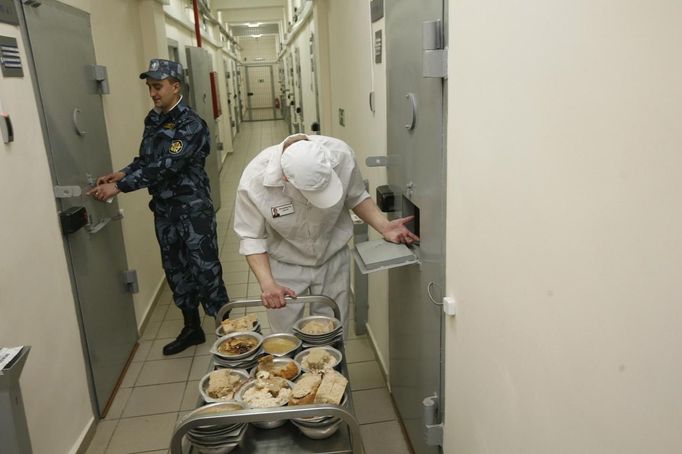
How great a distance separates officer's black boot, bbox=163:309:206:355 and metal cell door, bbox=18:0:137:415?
0.88 feet

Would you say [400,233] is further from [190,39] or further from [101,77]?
[190,39]

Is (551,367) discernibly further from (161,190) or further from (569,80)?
(161,190)

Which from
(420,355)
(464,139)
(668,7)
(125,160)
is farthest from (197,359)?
(668,7)

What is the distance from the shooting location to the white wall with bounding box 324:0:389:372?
2574mm

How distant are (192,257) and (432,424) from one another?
72.3 inches

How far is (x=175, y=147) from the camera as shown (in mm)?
2920

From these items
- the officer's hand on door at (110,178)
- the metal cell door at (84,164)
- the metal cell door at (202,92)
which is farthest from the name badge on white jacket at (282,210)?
the metal cell door at (202,92)

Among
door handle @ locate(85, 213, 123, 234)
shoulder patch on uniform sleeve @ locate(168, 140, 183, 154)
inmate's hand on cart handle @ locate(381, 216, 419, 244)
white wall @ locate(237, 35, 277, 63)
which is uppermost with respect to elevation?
white wall @ locate(237, 35, 277, 63)

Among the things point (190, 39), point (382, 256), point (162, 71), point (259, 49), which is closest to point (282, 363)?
point (382, 256)

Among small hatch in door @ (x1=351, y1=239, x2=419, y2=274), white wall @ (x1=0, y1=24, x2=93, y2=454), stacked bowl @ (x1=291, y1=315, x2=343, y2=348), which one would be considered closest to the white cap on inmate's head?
small hatch in door @ (x1=351, y1=239, x2=419, y2=274)

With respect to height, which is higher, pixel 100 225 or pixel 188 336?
pixel 100 225

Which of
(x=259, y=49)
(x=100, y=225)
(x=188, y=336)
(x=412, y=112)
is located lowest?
(x=188, y=336)

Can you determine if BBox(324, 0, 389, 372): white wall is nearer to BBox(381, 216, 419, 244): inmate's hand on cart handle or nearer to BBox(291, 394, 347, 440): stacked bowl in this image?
BBox(381, 216, 419, 244): inmate's hand on cart handle

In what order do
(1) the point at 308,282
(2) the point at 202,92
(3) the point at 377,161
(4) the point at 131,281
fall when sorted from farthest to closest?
(2) the point at 202,92 < (4) the point at 131,281 < (3) the point at 377,161 < (1) the point at 308,282
